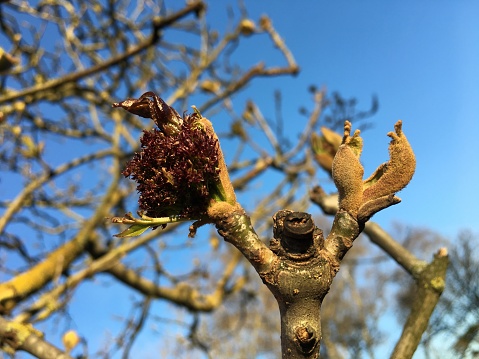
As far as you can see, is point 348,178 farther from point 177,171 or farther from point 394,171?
point 177,171

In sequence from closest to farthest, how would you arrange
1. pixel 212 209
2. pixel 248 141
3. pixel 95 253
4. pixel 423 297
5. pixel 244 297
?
pixel 212 209
pixel 423 297
pixel 95 253
pixel 248 141
pixel 244 297

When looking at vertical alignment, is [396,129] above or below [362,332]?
below

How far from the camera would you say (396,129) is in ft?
3.10

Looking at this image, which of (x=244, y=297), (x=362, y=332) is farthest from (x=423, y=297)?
(x=362, y=332)

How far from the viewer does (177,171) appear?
2.85 feet

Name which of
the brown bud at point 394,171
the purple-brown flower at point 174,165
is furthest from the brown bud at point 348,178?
the purple-brown flower at point 174,165

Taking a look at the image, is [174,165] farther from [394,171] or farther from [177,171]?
[394,171]

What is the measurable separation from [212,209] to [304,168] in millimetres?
4106

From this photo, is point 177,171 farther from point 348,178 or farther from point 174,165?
point 348,178

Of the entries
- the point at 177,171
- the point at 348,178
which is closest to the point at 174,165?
the point at 177,171

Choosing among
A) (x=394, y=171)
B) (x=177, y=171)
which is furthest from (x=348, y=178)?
(x=177, y=171)

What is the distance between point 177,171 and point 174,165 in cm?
2

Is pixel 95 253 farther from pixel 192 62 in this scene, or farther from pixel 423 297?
pixel 423 297

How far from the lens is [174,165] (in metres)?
0.89
